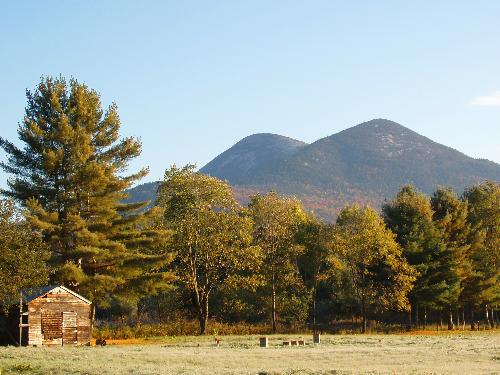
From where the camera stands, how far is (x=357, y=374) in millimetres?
28453

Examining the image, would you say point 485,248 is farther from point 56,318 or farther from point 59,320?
point 56,318

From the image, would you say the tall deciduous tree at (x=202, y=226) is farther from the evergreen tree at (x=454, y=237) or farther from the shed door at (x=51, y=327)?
the evergreen tree at (x=454, y=237)

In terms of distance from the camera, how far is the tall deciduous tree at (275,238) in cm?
7262

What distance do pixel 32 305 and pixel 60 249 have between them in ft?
22.0

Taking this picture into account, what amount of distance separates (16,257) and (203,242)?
24.2 metres

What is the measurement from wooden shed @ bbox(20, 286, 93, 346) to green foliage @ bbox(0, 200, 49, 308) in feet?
13.3

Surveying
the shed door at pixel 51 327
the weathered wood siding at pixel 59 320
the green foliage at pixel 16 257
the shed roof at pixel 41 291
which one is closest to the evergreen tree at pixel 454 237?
the weathered wood siding at pixel 59 320

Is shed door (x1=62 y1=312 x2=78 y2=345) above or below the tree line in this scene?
below

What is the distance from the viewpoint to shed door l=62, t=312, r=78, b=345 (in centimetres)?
5366

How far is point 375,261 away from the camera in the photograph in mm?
72062

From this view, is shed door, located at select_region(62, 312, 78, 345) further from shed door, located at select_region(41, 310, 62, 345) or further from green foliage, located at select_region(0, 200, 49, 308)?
green foliage, located at select_region(0, 200, 49, 308)

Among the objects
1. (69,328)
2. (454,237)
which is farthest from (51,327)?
(454,237)

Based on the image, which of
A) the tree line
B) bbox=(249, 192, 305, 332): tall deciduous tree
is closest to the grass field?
the tree line

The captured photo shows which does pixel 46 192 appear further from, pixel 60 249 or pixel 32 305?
pixel 32 305
